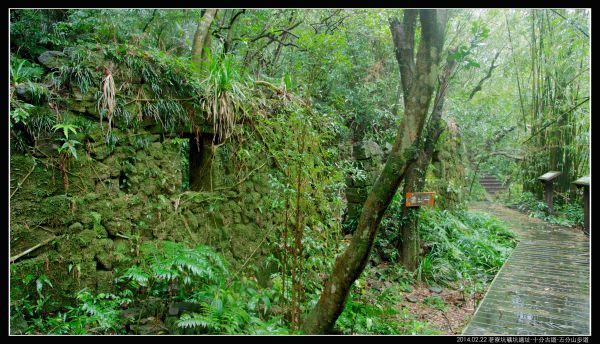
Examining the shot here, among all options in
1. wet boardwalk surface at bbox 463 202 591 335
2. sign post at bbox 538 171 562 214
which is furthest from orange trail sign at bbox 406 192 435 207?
sign post at bbox 538 171 562 214

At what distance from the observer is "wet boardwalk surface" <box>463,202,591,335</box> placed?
3906 millimetres

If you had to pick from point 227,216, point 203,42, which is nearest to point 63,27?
point 203,42

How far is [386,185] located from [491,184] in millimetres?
15172

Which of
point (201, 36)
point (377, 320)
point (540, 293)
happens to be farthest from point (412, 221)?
point (201, 36)

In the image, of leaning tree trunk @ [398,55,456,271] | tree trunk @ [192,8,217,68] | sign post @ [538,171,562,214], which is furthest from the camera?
sign post @ [538,171,562,214]

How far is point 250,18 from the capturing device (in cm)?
740

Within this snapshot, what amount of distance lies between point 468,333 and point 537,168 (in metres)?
10.6

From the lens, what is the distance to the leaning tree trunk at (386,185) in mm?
3342

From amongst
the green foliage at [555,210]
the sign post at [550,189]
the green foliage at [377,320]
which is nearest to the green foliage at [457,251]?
the green foliage at [377,320]

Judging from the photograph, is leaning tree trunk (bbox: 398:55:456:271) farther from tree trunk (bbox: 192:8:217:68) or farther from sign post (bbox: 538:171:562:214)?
sign post (bbox: 538:171:562:214)

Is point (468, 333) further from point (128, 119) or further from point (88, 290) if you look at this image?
point (128, 119)

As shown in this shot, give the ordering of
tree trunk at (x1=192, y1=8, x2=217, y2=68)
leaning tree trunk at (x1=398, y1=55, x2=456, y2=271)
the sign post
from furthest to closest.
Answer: the sign post < leaning tree trunk at (x1=398, y1=55, x2=456, y2=271) < tree trunk at (x1=192, y1=8, x2=217, y2=68)

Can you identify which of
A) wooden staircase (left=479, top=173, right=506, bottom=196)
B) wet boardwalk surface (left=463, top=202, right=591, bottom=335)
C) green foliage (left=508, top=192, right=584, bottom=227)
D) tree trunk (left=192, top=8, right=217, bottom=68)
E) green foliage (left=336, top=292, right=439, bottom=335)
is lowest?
green foliage (left=336, top=292, right=439, bottom=335)

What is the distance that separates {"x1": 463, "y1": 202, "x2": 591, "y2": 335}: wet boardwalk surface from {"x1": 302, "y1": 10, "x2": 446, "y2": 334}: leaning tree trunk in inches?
50.0
